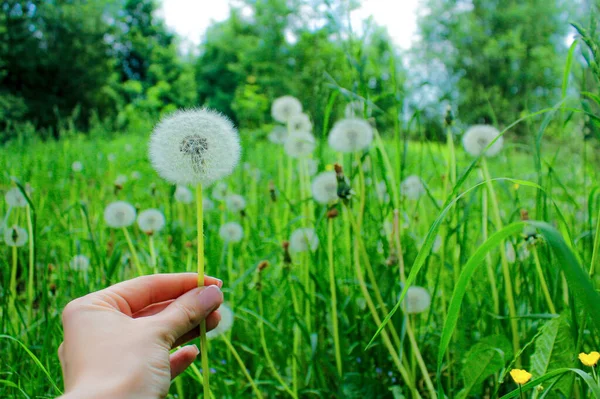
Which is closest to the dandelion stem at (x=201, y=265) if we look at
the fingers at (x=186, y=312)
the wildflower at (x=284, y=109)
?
the fingers at (x=186, y=312)

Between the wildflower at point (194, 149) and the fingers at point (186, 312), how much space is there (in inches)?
6.4

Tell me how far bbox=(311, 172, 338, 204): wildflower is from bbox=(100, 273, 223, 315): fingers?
46 centimetres

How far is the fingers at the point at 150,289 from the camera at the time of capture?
783 mm

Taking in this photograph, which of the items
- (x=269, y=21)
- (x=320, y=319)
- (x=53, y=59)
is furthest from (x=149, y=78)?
(x=320, y=319)

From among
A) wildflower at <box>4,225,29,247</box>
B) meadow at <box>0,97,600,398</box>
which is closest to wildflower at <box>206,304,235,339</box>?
meadow at <box>0,97,600,398</box>

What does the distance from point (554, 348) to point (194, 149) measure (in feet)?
2.51

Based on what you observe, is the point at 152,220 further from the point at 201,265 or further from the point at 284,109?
the point at 201,265

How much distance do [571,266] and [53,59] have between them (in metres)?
15.9

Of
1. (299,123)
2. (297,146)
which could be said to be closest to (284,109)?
(299,123)

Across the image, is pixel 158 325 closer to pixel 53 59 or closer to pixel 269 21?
pixel 53 59

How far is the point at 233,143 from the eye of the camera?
75 cm

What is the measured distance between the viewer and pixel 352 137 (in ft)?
4.12

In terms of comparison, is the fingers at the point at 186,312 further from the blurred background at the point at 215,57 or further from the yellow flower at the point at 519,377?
the blurred background at the point at 215,57

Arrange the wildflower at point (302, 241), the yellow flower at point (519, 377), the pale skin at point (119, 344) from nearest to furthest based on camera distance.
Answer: the pale skin at point (119, 344), the yellow flower at point (519, 377), the wildflower at point (302, 241)
